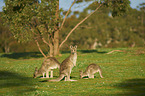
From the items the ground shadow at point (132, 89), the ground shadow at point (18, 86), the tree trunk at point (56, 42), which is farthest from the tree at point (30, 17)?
the ground shadow at point (132, 89)

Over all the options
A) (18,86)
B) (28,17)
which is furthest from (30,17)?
(18,86)

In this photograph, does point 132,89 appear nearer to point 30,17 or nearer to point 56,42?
point 30,17

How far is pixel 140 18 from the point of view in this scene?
127 metres

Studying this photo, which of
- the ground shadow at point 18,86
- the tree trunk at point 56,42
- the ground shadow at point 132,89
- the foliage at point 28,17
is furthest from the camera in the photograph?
the tree trunk at point 56,42

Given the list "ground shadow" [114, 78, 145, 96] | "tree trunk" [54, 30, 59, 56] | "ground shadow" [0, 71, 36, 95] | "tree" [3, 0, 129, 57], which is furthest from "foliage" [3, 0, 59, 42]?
"ground shadow" [114, 78, 145, 96]

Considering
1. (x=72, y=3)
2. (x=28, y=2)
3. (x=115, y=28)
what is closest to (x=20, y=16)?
(x=28, y=2)

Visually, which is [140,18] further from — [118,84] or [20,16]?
[118,84]

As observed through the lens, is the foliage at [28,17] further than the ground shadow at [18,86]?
Yes

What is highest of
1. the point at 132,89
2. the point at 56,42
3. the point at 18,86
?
the point at 56,42

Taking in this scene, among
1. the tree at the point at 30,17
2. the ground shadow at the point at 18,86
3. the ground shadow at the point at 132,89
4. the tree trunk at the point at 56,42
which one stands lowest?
the ground shadow at the point at 18,86

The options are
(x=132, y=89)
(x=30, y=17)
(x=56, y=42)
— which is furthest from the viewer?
(x=56, y=42)

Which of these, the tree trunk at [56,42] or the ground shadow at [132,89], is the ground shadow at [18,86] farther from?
the tree trunk at [56,42]

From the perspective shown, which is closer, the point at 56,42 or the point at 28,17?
the point at 28,17

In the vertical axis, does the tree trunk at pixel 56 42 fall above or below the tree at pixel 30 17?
below
